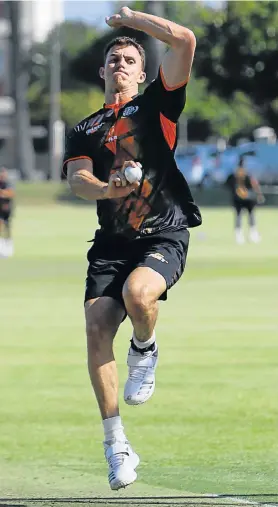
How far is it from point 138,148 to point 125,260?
1.99ft

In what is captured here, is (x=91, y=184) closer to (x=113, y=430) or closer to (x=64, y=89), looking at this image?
(x=113, y=430)

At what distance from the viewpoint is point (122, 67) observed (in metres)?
7.71

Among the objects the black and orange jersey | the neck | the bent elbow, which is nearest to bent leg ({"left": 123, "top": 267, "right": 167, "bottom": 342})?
the black and orange jersey

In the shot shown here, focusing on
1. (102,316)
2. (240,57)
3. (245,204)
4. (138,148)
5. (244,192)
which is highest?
(138,148)

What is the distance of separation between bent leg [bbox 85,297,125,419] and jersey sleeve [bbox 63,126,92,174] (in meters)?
0.78

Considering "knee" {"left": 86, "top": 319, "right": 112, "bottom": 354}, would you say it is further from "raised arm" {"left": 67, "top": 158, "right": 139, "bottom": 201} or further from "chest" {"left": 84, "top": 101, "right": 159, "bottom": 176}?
"chest" {"left": 84, "top": 101, "right": 159, "bottom": 176}

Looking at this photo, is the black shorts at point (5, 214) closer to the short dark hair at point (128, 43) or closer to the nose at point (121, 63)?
the short dark hair at point (128, 43)

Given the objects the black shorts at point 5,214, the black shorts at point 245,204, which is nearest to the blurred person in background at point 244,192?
the black shorts at point 245,204

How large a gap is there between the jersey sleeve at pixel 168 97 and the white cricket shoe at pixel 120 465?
172 cm

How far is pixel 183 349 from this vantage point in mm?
14461

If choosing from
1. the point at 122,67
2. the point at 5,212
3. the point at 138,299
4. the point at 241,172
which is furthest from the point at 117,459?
the point at 241,172

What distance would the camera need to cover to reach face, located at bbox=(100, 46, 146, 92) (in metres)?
7.72

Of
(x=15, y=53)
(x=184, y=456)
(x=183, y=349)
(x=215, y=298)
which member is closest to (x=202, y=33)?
(x=15, y=53)

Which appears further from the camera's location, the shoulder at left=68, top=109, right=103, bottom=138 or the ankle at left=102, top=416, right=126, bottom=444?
the shoulder at left=68, top=109, right=103, bottom=138
